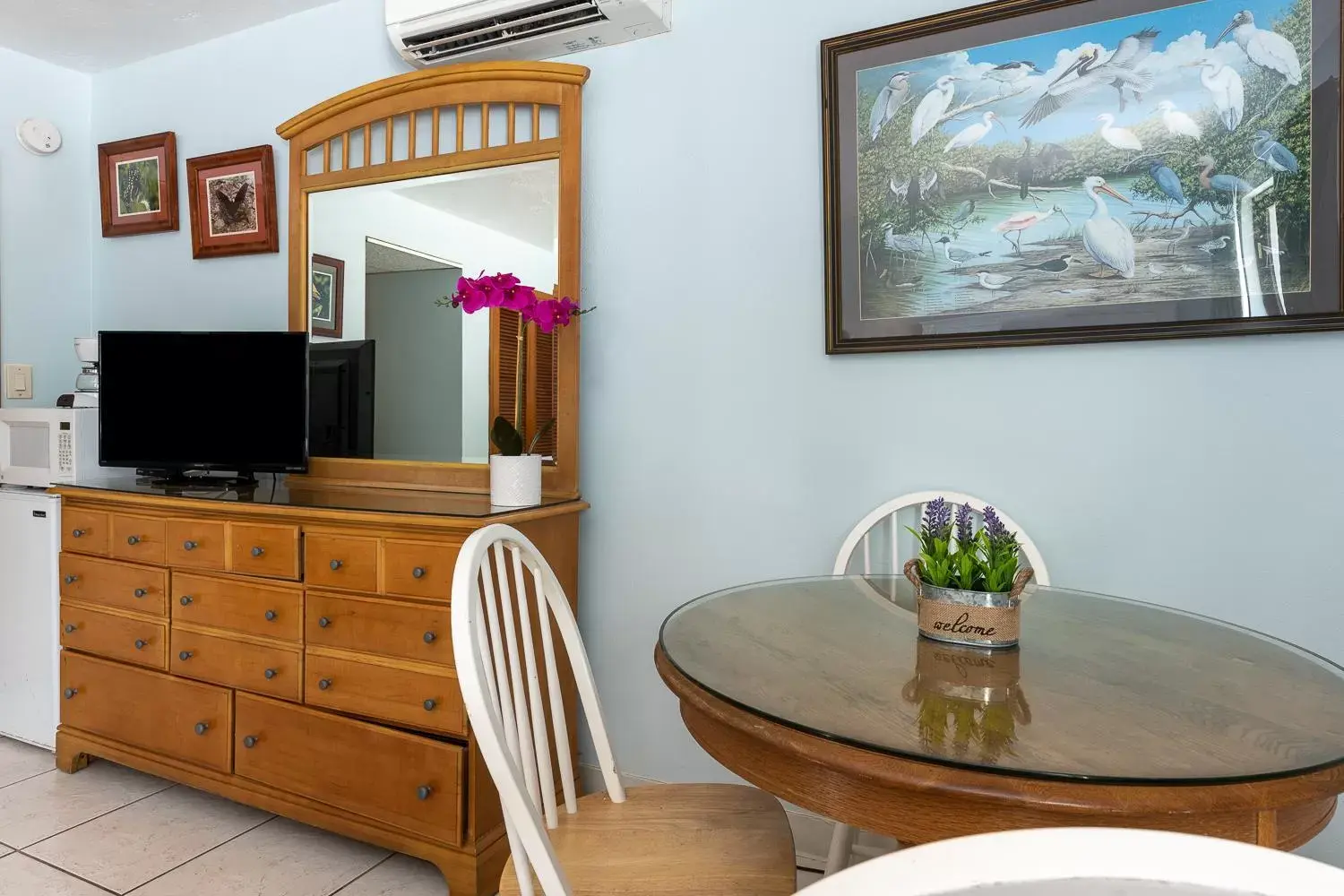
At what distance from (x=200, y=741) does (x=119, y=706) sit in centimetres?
40

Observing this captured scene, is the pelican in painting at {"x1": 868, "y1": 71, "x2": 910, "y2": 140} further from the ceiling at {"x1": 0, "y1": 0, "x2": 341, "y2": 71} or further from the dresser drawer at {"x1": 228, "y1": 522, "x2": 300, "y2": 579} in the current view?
the ceiling at {"x1": 0, "y1": 0, "x2": 341, "y2": 71}

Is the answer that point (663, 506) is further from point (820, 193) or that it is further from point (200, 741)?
point (200, 741)

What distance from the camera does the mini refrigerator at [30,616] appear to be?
106 inches

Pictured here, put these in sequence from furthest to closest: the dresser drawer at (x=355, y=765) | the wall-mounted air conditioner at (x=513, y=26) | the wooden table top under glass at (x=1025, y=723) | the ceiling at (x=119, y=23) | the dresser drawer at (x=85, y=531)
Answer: the ceiling at (x=119, y=23) < the dresser drawer at (x=85, y=531) < the wall-mounted air conditioner at (x=513, y=26) < the dresser drawer at (x=355, y=765) < the wooden table top under glass at (x=1025, y=723)

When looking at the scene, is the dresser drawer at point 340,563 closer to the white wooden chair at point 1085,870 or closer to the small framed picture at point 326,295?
the small framed picture at point 326,295

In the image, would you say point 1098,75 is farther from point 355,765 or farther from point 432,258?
point 355,765

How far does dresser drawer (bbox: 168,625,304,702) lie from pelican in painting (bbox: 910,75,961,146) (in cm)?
208

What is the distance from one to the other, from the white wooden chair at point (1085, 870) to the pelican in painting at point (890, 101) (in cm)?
191

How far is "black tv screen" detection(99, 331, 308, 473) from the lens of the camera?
260cm

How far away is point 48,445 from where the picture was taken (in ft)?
9.06

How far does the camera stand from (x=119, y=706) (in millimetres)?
2533

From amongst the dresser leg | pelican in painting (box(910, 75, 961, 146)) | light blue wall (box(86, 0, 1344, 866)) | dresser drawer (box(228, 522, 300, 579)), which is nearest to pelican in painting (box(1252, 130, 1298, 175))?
light blue wall (box(86, 0, 1344, 866))

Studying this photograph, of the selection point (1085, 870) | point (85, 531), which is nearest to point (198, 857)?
point (85, 531)

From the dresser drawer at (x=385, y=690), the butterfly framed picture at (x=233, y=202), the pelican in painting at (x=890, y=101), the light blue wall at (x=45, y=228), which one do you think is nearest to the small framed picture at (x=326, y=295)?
the butterfly framed picture at (x=233, y=202)
